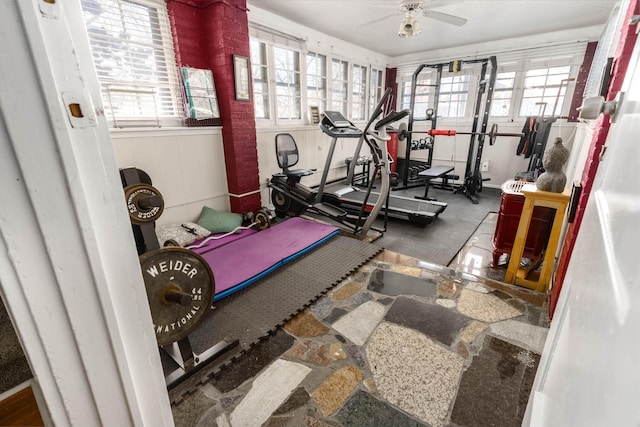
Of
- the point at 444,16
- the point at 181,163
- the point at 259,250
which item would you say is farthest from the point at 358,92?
the point at 259,250

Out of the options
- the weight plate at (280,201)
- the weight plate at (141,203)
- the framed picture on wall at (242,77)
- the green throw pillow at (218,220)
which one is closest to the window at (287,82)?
the framed picture on wall at (242,77)

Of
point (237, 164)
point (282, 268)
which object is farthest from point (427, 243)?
point (237, 164)

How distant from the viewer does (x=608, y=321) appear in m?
0.44

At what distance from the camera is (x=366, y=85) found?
616 cm

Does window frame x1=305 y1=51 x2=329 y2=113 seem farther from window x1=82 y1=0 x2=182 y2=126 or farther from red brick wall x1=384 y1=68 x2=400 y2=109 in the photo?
window x1=82 y1=0 x2=182 y2=126

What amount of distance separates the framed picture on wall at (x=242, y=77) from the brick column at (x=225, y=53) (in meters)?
0.05

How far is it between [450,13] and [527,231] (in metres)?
3.16

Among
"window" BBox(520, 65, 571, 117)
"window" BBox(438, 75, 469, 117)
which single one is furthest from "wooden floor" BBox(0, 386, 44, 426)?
"window" BBox(438, 75, 469, 117)

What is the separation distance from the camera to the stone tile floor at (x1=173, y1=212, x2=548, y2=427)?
1.39 meters

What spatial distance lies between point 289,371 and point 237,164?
2.64 metres

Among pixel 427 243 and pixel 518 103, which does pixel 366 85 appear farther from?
pixel 427 243

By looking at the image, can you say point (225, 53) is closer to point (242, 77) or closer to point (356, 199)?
point (242, 77)

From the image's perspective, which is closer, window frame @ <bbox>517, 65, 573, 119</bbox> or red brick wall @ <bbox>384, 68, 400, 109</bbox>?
window frame @ <bbox>517, 65, 573, 119</bbox>

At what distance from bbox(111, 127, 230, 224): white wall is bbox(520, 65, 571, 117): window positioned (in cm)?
536
